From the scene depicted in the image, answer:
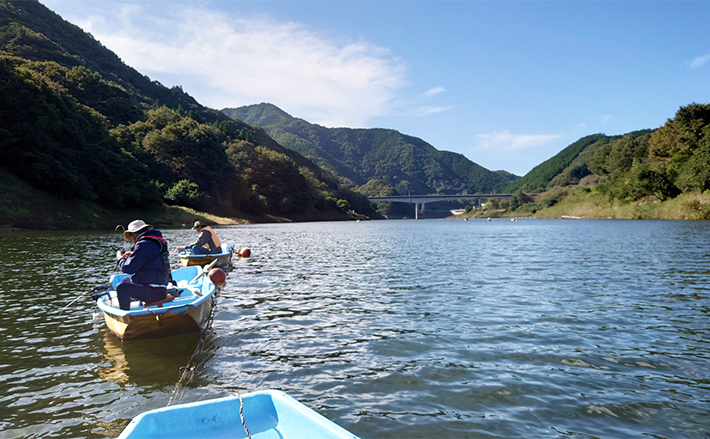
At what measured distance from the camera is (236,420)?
4.46 metres

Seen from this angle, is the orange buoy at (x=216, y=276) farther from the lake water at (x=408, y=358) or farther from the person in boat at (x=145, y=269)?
the person in boat at (x=145, y=269)

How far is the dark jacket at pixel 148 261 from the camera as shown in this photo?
9.22m

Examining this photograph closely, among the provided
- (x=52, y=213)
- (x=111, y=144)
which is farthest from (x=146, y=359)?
(x=111, y=144)

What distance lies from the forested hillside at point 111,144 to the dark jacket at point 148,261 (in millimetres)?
50834

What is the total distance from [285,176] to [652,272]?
11204cm

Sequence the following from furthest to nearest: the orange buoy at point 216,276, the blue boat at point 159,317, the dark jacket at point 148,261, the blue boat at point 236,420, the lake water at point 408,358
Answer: the orange buoy at point 216,276 < the dark jacket at point 148,261 < the blue boat at point 159,317 < the lake water at point 408,358 < the blue boat at point 236,420

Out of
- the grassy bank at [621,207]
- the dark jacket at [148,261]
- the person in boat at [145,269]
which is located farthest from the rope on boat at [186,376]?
the grassy bank at [621,207]

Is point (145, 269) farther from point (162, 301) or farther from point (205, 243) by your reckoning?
point (205, 243)

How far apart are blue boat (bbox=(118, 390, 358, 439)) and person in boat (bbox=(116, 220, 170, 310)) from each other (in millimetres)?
5787

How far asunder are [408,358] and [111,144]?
74.4 meters

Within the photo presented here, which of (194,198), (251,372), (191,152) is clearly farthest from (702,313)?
(191,152)

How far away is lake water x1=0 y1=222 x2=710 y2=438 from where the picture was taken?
5.92 m

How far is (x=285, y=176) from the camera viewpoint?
124375mm

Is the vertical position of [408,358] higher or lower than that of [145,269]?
lower
